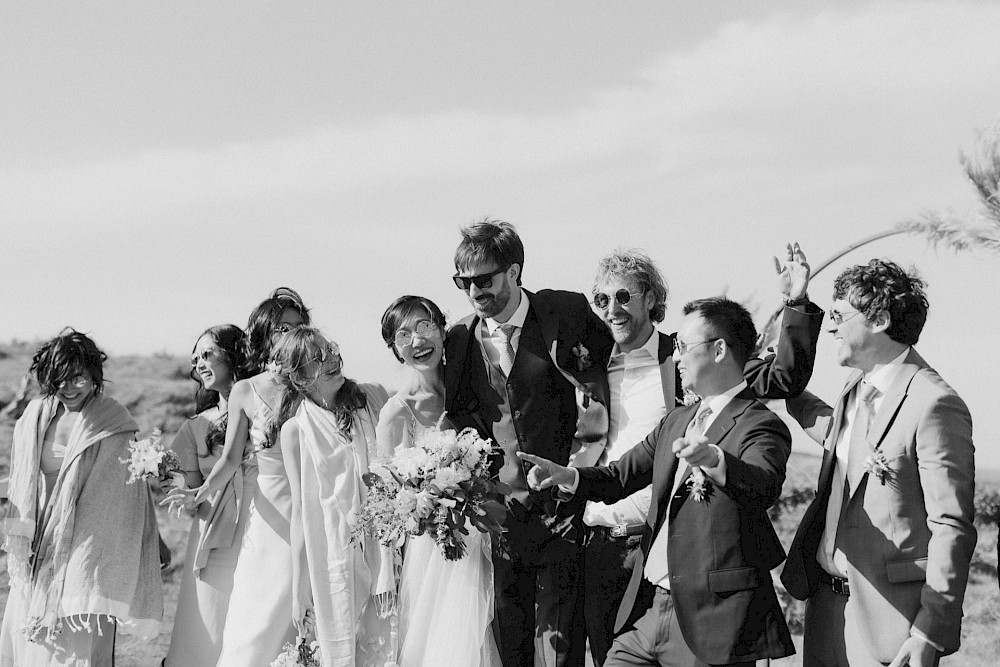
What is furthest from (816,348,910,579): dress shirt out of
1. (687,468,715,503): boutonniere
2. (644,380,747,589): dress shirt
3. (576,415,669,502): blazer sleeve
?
(576,415,669,502): blazer sleeve

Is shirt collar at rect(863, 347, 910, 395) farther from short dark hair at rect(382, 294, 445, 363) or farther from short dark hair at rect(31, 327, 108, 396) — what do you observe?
short dark hair at rect(31, 327, 108, 396)

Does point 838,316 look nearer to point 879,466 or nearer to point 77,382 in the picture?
point 879,466

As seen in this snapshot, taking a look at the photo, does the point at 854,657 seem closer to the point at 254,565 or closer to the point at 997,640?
the point at 254,565

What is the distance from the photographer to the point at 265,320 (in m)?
6.64

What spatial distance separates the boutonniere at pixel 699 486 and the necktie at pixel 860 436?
654 mm

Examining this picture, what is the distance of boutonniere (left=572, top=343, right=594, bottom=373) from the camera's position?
5664 millimetres

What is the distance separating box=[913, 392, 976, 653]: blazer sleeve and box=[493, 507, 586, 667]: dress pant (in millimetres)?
1728

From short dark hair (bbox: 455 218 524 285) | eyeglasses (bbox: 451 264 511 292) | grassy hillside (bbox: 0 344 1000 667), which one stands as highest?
short dark hair (bbox: 455 218 524 285)

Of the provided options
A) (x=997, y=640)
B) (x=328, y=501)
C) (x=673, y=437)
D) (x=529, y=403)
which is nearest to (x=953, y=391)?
(x=673, y=437)

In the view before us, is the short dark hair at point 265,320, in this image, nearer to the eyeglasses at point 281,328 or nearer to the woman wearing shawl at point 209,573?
the eyeglasses at point 281,328

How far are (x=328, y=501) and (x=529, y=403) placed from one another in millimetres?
1174

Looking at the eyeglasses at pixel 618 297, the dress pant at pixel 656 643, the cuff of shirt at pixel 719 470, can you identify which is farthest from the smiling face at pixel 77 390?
the cuff of shirt at pixel 719 470

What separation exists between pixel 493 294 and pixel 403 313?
0.52 m

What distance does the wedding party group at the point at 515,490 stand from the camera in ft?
14.3
